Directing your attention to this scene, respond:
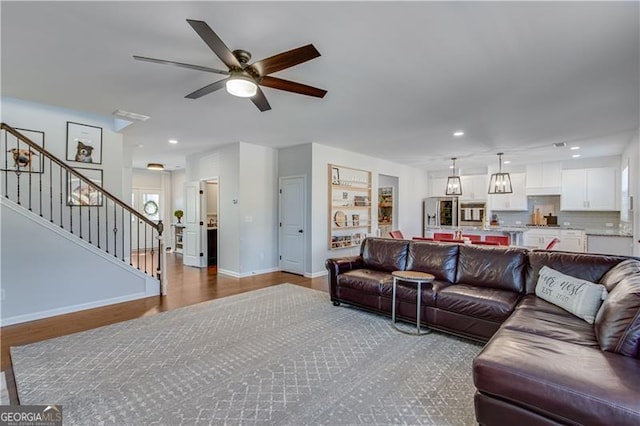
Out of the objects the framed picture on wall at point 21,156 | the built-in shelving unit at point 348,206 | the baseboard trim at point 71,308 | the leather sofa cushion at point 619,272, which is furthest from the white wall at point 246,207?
the leather sofa cushion at point 619,272

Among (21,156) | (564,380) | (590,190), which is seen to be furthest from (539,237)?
(21,156)

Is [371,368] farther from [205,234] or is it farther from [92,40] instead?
[205,234]

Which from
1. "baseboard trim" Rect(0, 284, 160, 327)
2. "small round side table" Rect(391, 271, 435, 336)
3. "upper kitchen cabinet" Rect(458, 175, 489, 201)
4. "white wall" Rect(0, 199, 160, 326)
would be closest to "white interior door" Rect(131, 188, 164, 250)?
"baseboard trim" Rect(0, 284, 160, 327)

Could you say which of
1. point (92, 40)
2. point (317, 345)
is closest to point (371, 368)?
point (317, 345)

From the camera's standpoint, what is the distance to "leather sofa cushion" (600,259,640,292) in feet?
7.85

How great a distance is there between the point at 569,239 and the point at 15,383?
945 centimetres

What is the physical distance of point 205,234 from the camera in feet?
23.7

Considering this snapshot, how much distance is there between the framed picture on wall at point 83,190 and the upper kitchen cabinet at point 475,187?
8.90 metres

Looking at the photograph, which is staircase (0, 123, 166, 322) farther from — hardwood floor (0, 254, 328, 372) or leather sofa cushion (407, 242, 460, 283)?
leather sofa cushion (407, 242, 460, 283)

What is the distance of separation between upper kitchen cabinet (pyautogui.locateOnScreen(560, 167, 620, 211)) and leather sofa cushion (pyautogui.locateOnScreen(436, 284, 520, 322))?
5.97 meters

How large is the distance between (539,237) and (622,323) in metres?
6.82

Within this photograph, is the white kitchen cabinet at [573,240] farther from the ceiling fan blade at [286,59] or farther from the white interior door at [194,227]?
the white interior door at [194,227]

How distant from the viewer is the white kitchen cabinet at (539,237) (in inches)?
293

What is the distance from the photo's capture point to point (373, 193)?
773 cm
